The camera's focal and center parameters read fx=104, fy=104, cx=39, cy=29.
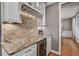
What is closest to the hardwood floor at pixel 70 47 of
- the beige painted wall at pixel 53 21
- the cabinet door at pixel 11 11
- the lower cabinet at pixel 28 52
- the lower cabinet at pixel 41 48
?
the beige painted wall at pixel 53 21

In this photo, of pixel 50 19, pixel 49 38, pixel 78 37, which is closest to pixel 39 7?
pixel 50 19

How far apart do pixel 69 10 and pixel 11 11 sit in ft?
2.88

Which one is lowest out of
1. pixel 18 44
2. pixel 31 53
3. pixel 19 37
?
pixel 31 53

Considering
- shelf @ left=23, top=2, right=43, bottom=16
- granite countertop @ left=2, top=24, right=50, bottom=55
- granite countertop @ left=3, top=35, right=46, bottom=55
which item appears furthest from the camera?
shelf @ left=23, top=2, right=43, bottom=16

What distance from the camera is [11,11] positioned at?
4.91ft

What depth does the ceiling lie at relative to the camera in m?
1.60

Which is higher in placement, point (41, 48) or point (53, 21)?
point (53, 21)

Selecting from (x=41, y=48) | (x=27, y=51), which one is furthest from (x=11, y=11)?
(x=41, y=48)

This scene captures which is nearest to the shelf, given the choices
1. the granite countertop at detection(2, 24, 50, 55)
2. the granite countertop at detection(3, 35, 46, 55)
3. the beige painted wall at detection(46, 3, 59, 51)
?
the beige painted wall at detection(46, 3, 59, 51)

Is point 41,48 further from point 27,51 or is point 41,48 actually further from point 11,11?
point 11,11

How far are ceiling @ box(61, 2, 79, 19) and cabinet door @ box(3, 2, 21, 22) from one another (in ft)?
2.24

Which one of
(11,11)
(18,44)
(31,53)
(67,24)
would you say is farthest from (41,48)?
(11,11)

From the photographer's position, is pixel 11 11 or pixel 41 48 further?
pixel 41 48

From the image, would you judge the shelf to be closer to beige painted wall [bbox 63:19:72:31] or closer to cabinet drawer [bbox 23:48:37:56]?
beige painted wall [bbox 63:19:72:31]
